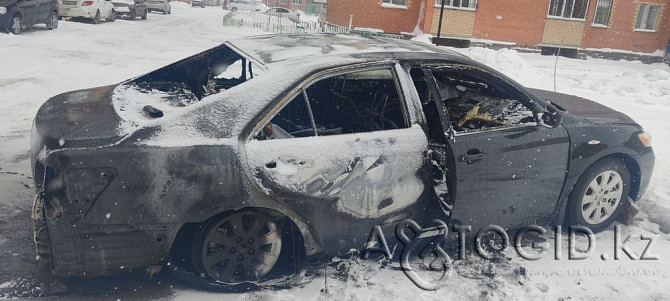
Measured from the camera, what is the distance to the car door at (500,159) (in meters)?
3.48

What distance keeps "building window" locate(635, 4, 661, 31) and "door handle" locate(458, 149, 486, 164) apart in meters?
22.2

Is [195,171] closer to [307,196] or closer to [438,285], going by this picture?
[307,196]

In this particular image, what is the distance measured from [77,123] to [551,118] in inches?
136

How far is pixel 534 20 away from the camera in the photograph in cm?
2052

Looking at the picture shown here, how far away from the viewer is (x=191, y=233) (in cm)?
314

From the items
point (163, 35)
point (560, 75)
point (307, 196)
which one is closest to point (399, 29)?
point (560, 75)

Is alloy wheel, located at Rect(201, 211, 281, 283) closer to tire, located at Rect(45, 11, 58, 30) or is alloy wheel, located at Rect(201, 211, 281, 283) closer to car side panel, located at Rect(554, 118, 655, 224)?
car side panel, located at Rect(554, 118, 655, 224)

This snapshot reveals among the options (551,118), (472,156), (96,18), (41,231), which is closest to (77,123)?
(41,231)

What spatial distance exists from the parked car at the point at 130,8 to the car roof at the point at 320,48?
21.1 m

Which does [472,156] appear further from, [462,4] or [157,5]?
[157,5]

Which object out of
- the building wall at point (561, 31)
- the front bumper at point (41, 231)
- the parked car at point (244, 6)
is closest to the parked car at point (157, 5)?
the parked car at point (244, 6)

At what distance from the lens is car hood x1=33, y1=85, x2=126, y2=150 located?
2.84 metres

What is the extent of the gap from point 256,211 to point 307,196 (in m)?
0.34

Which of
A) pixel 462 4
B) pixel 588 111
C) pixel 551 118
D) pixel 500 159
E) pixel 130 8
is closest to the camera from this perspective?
pixel 500 159
